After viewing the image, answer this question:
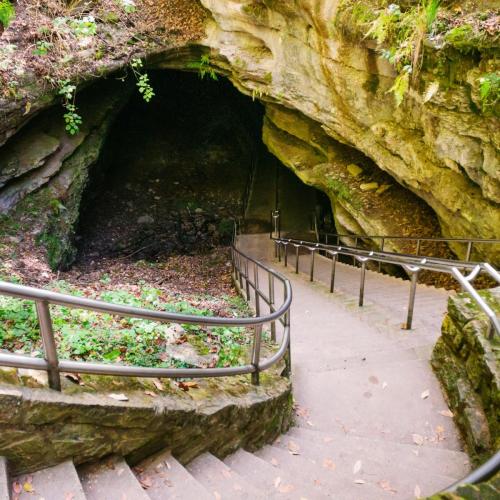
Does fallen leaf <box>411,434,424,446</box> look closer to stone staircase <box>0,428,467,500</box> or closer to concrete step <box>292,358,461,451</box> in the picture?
concrete step <box>292,358,461,451</box>

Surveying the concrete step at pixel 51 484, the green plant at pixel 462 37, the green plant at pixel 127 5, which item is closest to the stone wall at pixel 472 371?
the concrete step at pixel 51 484

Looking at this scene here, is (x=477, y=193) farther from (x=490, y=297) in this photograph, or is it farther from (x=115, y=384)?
(x=115, y=384)

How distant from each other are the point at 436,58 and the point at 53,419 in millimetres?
6729

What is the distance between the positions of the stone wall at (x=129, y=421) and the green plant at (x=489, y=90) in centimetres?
500

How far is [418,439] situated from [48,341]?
119 inches

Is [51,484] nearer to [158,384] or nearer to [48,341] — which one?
[48,341]

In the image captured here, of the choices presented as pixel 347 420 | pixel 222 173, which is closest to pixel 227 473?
pixel 347 420

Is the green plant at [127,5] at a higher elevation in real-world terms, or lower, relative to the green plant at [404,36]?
higher

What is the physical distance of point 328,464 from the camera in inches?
106

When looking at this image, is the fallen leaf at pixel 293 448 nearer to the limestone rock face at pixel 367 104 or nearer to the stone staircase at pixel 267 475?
the stone staircase at pixel 267 475

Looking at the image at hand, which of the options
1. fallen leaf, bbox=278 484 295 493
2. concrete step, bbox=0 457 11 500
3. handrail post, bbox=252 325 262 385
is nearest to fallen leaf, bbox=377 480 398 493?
fallen leaf, bbox=278 484 295 493

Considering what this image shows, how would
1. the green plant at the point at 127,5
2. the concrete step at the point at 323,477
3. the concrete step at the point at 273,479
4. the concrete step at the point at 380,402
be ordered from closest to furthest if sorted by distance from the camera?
1. the concrete step at the point at 273,479
2. the concrete step at the point at 323,477
3. the concrete step at the point at 380,402
4. the green plant at the point at 127,5

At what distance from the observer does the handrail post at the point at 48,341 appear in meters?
1.74

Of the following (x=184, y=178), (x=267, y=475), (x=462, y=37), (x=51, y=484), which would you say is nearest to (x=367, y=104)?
(x=462, y=37)
